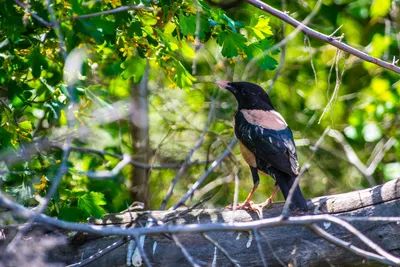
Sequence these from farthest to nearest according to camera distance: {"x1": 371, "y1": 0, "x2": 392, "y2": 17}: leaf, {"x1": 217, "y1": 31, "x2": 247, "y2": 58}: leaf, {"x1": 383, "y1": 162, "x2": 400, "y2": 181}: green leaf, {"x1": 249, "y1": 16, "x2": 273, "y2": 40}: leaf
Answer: {"x1": 383, "y1": 162, "x2": 400, "y2": 181}: green leaf
{"x1": 371, "y1": 0, "x2": 392, "y2": 17}: leaf
{"x1": 249, "y1": 16, "x2": 273, "y2": 40}: leaf
{"x1": 217, "y1": 31, "x2": 247, "y2": 58}: leaf

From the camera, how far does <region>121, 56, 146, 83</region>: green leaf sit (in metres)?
4.77

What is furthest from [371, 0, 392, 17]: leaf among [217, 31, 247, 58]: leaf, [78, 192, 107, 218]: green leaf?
[78, 192, 107, 218]: green leaf

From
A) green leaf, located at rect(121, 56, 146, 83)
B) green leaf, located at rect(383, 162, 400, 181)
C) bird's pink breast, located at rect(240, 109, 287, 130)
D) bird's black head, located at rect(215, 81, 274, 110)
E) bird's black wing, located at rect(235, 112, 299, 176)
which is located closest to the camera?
green leaf, located at rect(121, 56, 146, 83)

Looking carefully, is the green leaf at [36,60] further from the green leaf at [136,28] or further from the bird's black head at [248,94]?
the bird's black head at [248,94]

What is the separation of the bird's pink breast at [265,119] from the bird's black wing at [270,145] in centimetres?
5

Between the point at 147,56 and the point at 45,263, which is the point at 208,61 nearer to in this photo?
the point at 147,56

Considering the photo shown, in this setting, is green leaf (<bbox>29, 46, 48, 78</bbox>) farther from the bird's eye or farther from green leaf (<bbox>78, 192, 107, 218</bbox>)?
the bird's eye

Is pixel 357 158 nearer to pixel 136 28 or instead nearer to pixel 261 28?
pixel 261 28

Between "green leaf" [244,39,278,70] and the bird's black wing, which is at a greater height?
"green leaf" [244,39,278,70]

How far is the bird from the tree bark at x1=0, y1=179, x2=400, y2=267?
0.40m

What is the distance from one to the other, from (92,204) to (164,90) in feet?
9.46

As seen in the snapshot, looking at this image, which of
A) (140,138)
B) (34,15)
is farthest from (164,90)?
(34,15)

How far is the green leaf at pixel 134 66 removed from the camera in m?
4.77

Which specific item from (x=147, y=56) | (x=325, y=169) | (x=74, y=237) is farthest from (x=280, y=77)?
(x=74, y=237)
